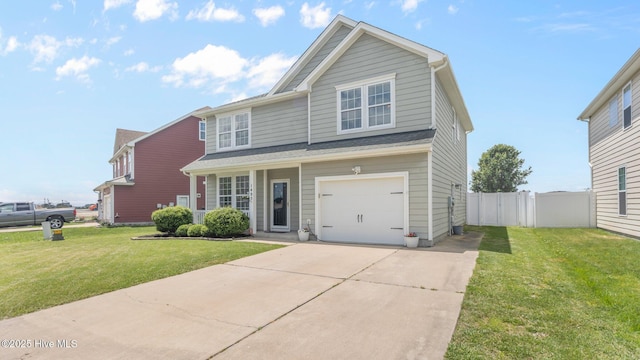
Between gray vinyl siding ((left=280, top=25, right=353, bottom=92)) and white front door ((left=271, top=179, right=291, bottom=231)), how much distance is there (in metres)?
4.10

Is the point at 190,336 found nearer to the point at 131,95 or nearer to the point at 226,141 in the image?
the point at 226,141

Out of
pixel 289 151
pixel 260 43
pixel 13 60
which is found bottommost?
pixel 289 151

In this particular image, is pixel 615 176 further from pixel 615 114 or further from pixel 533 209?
pixel 533 209

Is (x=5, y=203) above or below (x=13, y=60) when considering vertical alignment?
below

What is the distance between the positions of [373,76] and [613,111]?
9.66 m

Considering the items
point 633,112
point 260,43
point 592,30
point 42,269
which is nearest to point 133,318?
point 42,269

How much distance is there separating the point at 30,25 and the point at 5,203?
1508 centimetres

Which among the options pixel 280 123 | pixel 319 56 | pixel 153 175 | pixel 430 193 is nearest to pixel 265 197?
pixel 280 123

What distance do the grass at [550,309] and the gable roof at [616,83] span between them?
606cm

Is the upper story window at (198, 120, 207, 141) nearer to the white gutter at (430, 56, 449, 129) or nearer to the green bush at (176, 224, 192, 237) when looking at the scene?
the green bush at (176, 224, 192, 237)

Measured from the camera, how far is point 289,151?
12.1 meters

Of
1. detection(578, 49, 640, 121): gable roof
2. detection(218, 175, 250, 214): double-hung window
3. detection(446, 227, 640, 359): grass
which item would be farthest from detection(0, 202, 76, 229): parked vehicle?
detection(578, 49, 640, 121): gable roof

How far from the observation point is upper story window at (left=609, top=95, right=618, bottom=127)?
11.7 meters

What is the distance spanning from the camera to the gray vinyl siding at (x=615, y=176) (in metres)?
9.99
